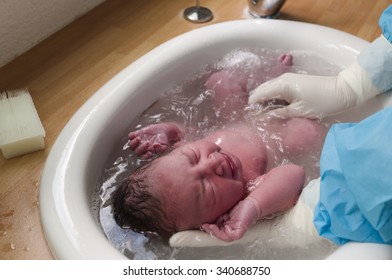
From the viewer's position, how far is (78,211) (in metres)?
1.09

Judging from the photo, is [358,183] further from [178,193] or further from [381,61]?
[381,61]

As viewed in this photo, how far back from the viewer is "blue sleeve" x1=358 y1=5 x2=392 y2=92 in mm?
Result: 1300

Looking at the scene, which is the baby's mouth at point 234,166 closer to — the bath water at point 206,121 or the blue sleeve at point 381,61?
the bath water at point 206,121

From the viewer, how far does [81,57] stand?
167cm

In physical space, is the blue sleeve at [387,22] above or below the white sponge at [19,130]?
above

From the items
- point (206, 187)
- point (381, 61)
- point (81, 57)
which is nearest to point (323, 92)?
point (381, 61)

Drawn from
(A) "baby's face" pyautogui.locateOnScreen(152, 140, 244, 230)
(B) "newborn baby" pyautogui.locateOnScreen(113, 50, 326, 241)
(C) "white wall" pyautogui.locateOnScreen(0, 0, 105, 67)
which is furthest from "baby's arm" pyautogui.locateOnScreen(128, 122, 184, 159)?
(C) "white wall" pyautogui.locateOnScreen(0, 0, 105, 67)

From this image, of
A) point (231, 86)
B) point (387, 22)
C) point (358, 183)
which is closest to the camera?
point (358, 183)

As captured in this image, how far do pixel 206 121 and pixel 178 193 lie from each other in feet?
1.23

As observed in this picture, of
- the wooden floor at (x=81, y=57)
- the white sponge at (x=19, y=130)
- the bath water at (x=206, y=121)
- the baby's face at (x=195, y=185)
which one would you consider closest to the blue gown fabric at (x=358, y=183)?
the bath water at (x=206, y=121)

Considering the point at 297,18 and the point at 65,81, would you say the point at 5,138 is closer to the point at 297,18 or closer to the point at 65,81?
the point at 65,81

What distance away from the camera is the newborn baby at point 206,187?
110 cm

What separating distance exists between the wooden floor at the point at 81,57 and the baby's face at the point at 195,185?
31 cm
